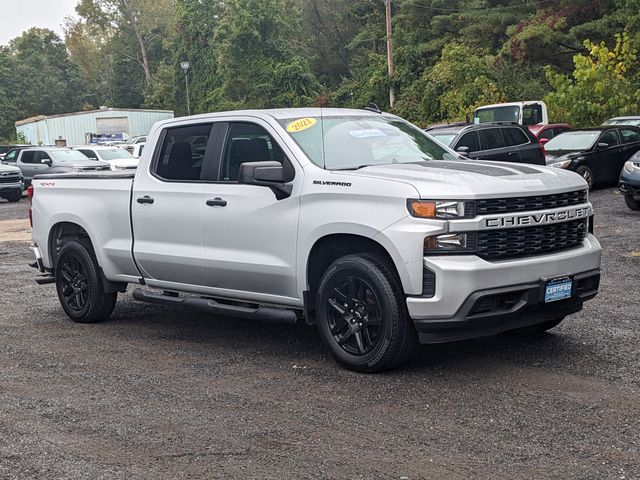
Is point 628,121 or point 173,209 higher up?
point 173,209

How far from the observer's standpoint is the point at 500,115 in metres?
26.1

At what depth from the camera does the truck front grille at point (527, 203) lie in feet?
19.4

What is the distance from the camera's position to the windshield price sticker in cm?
704

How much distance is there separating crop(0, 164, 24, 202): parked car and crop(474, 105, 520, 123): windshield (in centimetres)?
1445

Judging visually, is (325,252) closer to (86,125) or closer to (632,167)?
(632,167)

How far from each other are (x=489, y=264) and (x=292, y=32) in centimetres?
6744

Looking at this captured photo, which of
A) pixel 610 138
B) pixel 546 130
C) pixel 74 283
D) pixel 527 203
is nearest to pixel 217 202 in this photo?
pixel 74 283

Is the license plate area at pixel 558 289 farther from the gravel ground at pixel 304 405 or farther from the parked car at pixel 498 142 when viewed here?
the parked car at pixel 498 142

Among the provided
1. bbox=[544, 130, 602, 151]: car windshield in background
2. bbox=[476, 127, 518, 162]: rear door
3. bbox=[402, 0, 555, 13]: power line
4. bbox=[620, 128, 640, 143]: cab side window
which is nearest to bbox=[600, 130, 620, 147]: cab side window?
bbox=[544, 130, 602, 151]: car windshield in background

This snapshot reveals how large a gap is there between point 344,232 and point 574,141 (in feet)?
52.6

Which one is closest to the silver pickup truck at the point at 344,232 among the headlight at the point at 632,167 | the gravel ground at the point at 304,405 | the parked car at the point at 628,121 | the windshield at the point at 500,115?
the gravel ground at the point at 304,405

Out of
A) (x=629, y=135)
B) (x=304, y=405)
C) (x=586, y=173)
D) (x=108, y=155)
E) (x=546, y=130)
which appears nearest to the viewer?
(x=304, y=405)

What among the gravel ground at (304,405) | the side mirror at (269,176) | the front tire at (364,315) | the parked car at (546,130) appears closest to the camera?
the gravel ground at (304,405)

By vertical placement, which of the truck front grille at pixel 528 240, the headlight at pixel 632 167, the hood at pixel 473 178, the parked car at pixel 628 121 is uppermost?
the hood at pixel 473 178
